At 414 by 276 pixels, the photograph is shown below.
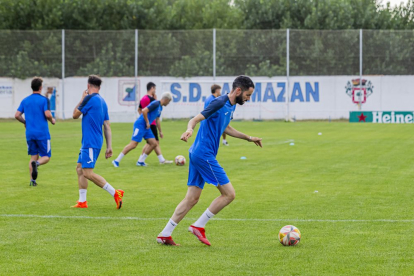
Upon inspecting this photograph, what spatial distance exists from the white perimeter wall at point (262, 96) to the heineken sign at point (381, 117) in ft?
2.73

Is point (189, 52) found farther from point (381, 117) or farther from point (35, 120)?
point (35, 120)

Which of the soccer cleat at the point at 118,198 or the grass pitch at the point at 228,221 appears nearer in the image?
the grass pitch at the point at 228,221

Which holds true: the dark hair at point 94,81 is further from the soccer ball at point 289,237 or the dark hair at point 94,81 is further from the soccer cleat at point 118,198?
the soccer ball at point 289,237

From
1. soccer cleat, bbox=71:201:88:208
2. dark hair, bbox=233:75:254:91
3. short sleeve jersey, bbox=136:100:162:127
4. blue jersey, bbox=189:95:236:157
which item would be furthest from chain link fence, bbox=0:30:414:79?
dark hair, bbox=233:75:254:91

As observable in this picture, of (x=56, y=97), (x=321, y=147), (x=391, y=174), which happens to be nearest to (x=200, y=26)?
(x=56, y=97)

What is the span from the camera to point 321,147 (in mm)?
23875

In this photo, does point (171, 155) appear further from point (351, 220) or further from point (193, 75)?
point (193, 75)

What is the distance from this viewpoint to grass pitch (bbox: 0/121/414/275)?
7207 mm

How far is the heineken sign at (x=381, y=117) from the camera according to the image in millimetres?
44594

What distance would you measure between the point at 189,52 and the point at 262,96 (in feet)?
20.1

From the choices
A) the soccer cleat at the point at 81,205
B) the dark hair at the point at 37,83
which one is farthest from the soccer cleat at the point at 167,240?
the dark hair at the point at 37,83

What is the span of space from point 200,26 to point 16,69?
59.2 ft

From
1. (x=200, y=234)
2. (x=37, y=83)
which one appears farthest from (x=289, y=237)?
(x=37, y=83)

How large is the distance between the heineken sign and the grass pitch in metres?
26.6
